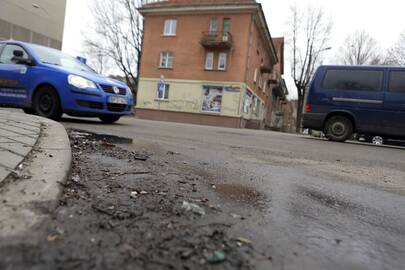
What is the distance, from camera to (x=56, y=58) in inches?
294

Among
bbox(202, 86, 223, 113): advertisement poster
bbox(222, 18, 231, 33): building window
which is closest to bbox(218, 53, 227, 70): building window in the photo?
bbox(202, 86, 223, 113): advertisement poster

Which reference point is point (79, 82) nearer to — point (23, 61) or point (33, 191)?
point (23, 61)

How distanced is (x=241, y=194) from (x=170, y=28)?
92.9 feet

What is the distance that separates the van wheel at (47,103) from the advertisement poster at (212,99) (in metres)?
20.0

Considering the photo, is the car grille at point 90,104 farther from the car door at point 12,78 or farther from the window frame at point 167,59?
the window frame at point 167,59

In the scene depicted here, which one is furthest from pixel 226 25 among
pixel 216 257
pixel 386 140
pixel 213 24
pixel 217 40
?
pixel 216 257

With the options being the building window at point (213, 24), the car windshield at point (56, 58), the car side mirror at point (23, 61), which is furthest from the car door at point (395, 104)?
the building window at point (213, 24)

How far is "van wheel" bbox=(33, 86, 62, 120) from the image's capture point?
277 inches

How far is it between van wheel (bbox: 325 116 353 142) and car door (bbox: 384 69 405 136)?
0.93 meters

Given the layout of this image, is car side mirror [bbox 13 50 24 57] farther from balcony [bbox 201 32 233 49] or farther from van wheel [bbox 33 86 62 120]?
balcony [bbox 201 32 233 49]

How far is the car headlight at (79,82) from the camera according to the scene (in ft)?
22.5

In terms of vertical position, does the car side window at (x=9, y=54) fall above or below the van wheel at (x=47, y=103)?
above

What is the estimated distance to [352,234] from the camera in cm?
196

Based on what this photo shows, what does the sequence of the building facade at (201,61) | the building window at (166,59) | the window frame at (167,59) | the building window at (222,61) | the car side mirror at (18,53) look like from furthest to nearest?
the building window at (166,59), the window frame at (167,59), the building window at (222,61), the building facade at (201,61), the car side mirror at (18,53)
